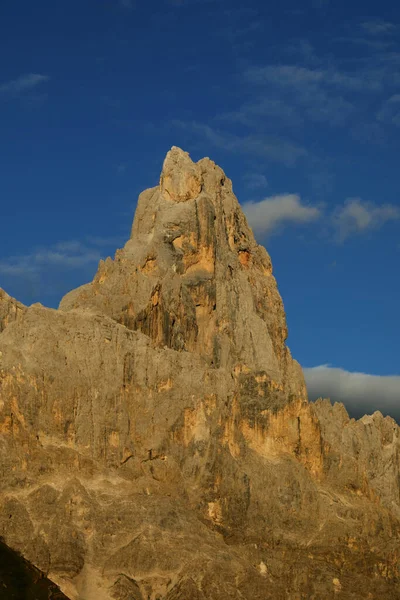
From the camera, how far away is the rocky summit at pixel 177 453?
122250mm

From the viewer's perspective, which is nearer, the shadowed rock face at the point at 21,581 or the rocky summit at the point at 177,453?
the shadowed rock face at the point at 21,581

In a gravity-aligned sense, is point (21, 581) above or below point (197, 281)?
below

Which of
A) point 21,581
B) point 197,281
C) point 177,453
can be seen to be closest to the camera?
point 21,581

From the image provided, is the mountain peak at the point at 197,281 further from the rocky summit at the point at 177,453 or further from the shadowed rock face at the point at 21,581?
the shadowed rock face at the point at 21,581

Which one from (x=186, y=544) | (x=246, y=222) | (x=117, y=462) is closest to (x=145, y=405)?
(x=117, y=462)

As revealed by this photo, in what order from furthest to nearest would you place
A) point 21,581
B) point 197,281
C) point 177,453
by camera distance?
point 197,281, point 177,453, point 21,581

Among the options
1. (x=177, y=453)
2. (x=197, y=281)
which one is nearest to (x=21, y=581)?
(x=177, y=453)

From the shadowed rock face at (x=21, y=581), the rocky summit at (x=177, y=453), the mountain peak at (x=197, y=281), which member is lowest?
the shadowed rock face at (x=21, y=581)

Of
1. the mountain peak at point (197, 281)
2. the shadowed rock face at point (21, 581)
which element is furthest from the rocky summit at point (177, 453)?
the shadowed rock face at point (21, 581)

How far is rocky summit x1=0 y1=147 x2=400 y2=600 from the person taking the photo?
122250 millimetres

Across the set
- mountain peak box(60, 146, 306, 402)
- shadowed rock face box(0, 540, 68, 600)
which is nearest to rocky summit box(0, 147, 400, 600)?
mountain peak box(60, 146, 306, 402)

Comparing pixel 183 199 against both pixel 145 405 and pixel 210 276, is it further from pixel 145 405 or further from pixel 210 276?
pixel 145 405

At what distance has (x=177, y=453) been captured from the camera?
131 m

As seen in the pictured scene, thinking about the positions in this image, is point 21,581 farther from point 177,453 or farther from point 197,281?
point 197,281
